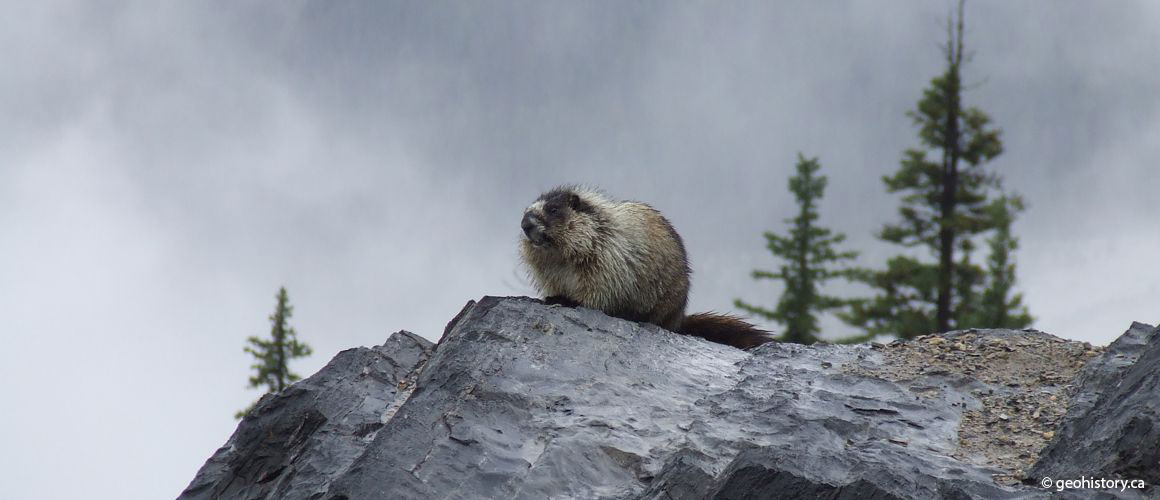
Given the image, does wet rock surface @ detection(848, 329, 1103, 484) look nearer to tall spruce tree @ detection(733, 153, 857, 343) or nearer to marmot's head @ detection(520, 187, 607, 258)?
marmot's head @ detection(520, 187, 607, 258)

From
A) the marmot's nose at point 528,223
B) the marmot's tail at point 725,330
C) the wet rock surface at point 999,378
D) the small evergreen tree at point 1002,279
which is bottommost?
the wet rock surface at point 999,378

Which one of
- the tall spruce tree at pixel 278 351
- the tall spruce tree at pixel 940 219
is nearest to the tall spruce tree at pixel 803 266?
the tall spruce tree at pixel 940 219

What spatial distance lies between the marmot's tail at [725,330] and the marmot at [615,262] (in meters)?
0.01

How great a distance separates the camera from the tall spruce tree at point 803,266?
30.5 m

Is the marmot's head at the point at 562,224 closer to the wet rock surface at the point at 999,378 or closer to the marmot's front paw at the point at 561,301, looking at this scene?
the marmot's front paw at the point at 561,301

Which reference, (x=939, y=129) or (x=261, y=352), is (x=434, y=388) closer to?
(x=261, y=352)

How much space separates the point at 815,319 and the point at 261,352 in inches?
641

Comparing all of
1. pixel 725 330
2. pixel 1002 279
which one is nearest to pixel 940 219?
pixel 1002 279

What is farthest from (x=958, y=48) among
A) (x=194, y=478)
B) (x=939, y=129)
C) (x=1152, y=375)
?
(x=194, y=478)

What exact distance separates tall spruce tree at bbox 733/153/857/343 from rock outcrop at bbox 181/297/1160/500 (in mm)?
18931

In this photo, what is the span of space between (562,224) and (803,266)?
20301 mm

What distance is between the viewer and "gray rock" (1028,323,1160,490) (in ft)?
23.4

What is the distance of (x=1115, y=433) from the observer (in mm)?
7523

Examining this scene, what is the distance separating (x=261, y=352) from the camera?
80.4 ft
